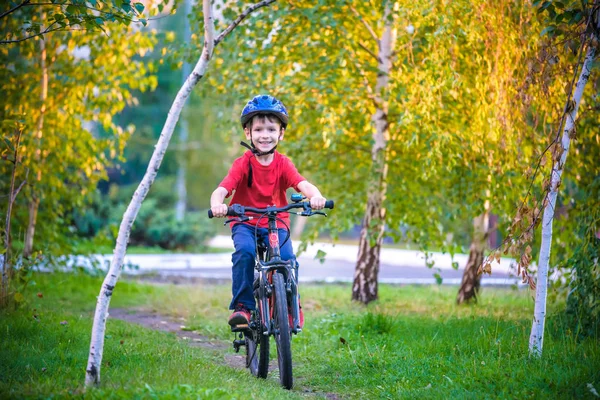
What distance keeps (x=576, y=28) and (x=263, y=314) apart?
350 cm

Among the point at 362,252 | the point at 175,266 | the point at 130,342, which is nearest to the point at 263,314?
the point at 130,342

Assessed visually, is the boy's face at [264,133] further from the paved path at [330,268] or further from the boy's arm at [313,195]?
the paved path at [330,268]

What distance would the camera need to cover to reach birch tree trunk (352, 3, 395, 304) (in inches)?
381

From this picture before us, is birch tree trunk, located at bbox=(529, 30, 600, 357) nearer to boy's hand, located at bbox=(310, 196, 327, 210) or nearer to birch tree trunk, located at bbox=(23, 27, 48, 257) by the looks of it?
boy's hand, located at bbox=(310, 196, 327, 210)

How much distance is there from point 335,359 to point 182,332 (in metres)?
2.70

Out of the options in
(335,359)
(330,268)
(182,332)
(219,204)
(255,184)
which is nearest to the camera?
(219,204)

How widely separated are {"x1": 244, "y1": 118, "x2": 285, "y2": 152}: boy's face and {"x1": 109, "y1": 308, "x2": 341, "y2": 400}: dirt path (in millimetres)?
2061

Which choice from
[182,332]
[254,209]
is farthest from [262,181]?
[182,332]

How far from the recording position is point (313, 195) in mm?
5777

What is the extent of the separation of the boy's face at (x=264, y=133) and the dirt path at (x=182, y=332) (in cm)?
206

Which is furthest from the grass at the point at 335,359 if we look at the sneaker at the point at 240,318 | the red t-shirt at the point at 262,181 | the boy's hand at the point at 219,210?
the red t-shirt at the point at 262,181

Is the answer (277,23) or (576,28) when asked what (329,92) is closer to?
(277,23)

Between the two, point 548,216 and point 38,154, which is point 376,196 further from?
point 38,154

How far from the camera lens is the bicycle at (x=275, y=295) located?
5.33 meters
